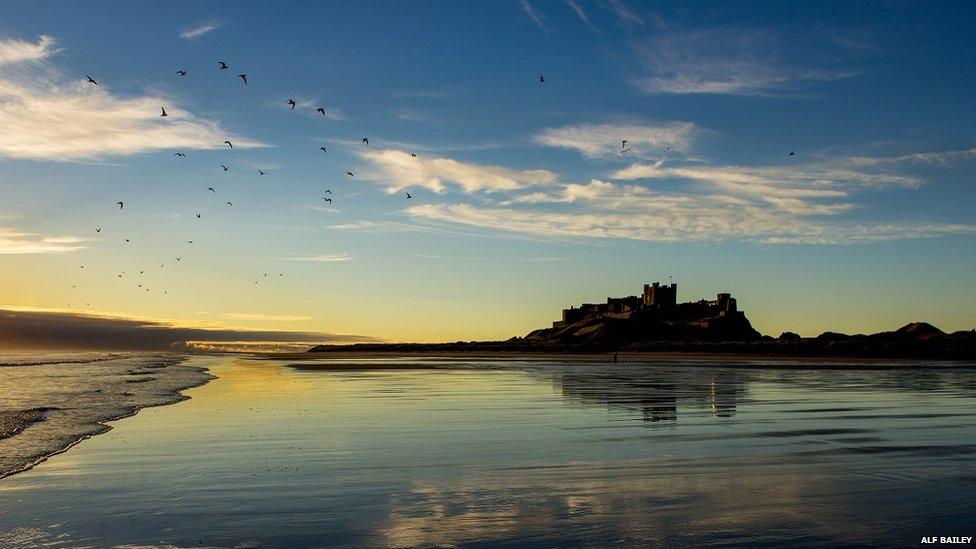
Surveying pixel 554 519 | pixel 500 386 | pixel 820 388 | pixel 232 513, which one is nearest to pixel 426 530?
pixel 554 519

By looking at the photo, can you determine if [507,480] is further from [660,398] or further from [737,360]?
[737,360]

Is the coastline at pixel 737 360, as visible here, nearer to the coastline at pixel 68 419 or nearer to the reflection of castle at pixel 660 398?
the reflection of castle at pixel 660 398

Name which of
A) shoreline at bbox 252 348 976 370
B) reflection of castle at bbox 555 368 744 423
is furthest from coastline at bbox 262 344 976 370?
reflection of castle at bbox 555 368 744 423

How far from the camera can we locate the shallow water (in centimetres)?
851

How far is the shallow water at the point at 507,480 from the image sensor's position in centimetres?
851

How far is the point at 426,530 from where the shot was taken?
859 centimetres

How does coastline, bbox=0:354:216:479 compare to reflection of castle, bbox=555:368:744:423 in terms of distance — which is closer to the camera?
coastline, bbox=0:354:216:479

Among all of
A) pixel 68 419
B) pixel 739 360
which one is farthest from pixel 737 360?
pixel 68 419

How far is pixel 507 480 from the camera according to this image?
11.6m

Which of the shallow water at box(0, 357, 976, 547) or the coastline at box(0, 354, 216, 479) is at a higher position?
the shallow water at box(0, 357, 976, 547)

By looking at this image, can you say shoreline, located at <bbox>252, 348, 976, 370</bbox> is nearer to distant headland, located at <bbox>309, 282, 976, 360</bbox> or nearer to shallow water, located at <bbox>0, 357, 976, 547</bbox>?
distant headland, located at <bbox>309, 282, 976, 360</bbox>

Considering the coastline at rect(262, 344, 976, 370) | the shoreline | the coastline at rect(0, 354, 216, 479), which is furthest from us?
the coastline at rect(262, 344, 976, 370)

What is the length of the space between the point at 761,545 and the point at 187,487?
818 centimetres

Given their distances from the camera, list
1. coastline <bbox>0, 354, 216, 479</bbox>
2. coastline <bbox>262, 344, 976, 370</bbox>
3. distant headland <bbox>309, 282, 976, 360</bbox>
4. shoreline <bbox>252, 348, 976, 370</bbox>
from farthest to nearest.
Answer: distant headland <bbox>309, 282, 976, 360</bbox> < coastline <bbox>262, 344, 976, 370</bbox> < shoreline <bbox>252, 348, 976, 370</bbox> < coastline <bbox>0, 354, 216, 479</bbox>
